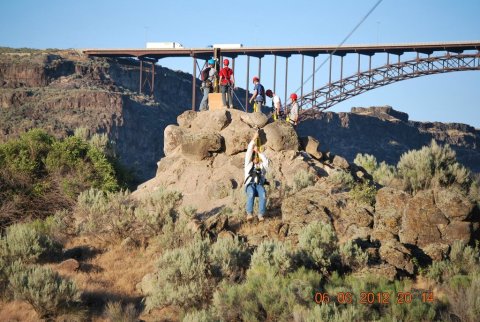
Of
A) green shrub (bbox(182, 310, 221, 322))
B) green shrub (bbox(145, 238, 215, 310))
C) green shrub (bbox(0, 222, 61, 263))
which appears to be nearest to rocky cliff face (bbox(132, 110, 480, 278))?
green shrub (bbox(145, 238, 215, 310))

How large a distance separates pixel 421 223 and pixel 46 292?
625 cm

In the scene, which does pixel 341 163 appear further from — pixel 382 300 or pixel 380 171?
pixel 382 300

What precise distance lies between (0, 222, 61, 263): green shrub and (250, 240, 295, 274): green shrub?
3.55 meters

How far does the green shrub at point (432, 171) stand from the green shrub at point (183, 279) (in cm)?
626

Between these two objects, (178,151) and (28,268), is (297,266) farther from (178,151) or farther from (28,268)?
(178,151)

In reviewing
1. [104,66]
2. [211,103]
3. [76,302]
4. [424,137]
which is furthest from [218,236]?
[424,137]

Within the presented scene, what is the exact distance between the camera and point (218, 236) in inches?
429

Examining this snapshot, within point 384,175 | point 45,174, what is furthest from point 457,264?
point 45,174

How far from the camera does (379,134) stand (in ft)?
331

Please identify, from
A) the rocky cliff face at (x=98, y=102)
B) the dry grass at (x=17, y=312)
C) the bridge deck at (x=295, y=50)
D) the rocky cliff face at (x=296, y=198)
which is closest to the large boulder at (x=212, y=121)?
the rocky cliff face at (x=296, y=198)

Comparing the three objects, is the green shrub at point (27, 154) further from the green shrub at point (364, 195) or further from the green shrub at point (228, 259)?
the green shrub at point (364, 195)

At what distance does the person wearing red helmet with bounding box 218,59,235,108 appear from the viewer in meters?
16.3

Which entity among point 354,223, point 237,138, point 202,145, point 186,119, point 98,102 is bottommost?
point 354,223

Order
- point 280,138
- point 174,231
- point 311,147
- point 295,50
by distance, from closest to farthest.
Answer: point 174,231, point 280,138, point 311,147, point 295,50
